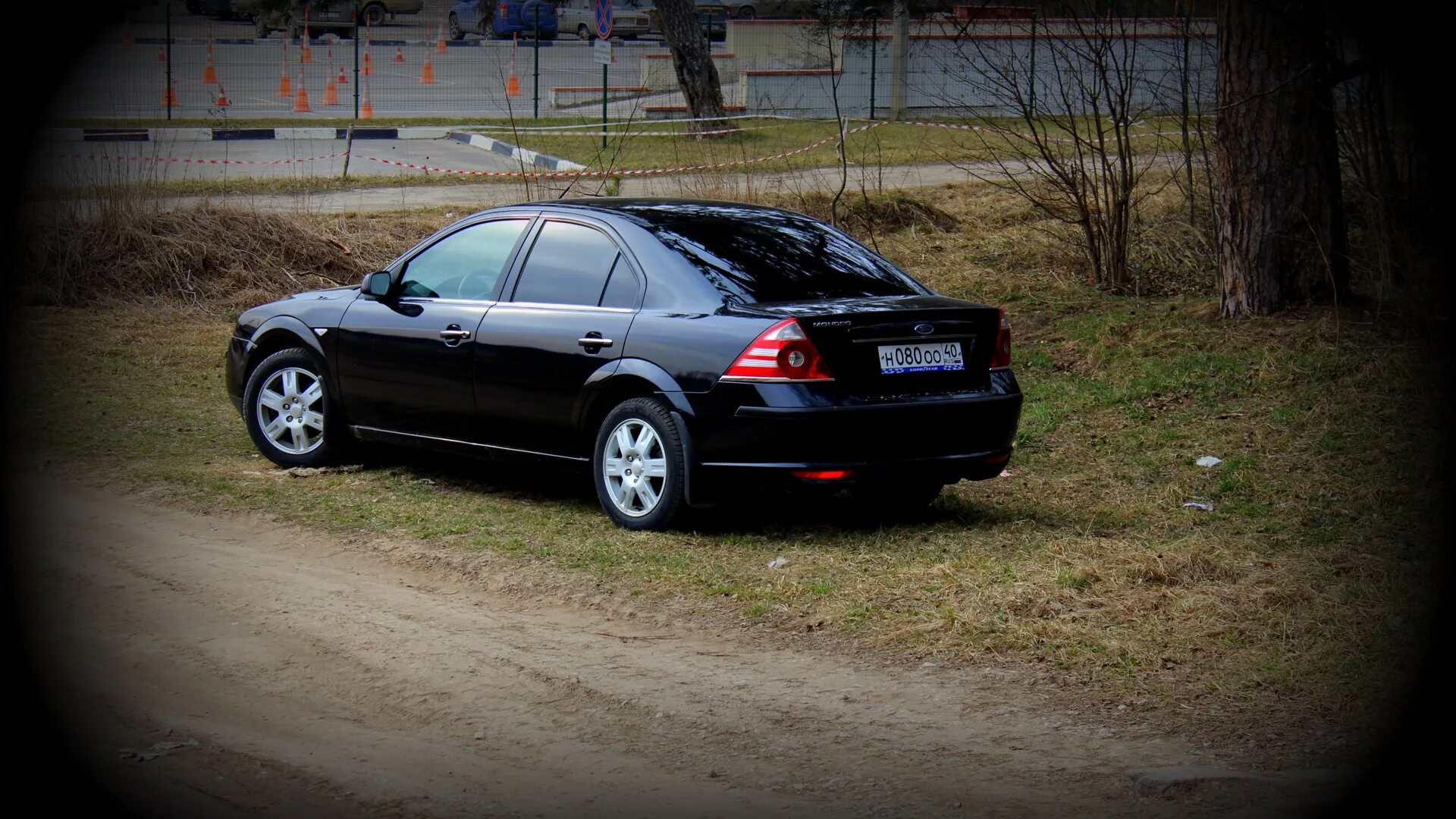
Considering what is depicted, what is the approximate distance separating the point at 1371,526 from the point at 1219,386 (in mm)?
2963

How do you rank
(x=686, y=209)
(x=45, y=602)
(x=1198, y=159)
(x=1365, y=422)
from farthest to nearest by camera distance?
(x=1198, y=159) → (x=1365, y=422) → (x=686, y=209) → (x=45, y=602)

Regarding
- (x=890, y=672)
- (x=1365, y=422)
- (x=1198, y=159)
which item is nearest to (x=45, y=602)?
(x=890, y=672)

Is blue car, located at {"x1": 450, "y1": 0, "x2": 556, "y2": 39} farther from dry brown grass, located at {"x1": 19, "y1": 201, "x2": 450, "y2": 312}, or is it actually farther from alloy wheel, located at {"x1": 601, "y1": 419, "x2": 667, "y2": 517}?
alloy wheel, located at {"x1": 601, "y1": 419, "x2": 667, "y2": 517}

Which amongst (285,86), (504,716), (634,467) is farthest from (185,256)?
(285,86)

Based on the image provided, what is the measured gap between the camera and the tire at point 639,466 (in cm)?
664

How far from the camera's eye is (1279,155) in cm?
1060

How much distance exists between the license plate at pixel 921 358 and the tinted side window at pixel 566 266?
5.00 ft

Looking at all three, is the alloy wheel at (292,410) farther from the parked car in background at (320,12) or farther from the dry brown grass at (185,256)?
the parked car in background at (320,12)

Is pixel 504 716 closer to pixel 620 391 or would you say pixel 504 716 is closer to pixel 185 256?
pixel 620 391

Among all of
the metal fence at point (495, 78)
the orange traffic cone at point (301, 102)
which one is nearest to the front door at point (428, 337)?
the metal fence at point (495, 78)

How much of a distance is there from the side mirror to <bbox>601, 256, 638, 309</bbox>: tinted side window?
1525 millimetres

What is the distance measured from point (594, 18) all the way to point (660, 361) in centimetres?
4661

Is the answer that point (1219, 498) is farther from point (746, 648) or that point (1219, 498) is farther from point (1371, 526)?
point (746, 648)

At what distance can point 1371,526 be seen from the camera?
7.03 metres
